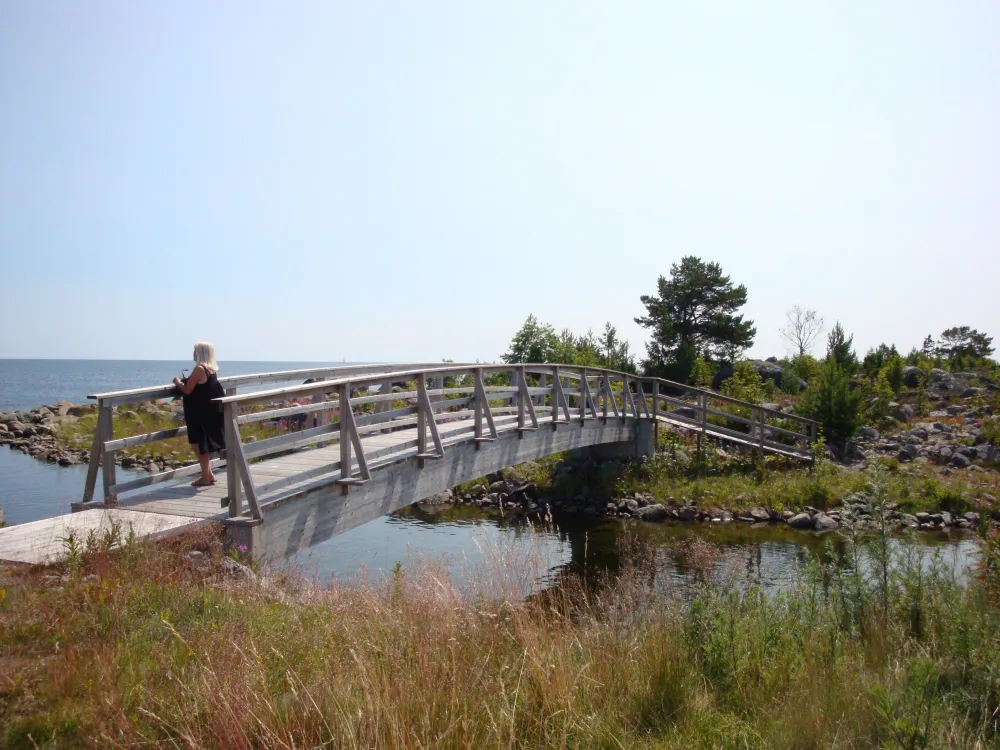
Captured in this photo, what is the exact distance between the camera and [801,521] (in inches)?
635

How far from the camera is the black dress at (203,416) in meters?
8.07

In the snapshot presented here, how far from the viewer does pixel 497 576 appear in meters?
5.15

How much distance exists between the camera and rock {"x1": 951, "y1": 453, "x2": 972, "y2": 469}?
19.0 meters

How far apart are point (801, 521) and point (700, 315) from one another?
26.8 m

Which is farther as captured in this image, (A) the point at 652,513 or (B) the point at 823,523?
(A) the point at 652,513

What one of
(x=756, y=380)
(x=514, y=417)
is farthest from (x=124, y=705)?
(x=756, y=380)

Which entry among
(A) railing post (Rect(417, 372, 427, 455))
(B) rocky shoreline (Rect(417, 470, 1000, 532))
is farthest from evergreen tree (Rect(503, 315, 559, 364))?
(A) railing post (Rect(417, 372, 427, 455))

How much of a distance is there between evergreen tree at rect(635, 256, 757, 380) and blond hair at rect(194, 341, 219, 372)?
111ft

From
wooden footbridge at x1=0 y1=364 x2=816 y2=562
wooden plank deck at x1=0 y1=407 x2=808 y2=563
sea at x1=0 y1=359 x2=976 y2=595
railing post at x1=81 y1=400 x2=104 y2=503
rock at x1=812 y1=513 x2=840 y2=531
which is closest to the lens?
wooden plank deck at x1=0 y1=407 x2=808 y2=563

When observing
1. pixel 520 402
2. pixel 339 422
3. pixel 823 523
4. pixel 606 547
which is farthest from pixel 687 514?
pixel 339 422

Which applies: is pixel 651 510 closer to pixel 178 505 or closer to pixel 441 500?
pixel 441 500

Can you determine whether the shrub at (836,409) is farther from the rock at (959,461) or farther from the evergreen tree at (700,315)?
the evergreen tree at (700,315)

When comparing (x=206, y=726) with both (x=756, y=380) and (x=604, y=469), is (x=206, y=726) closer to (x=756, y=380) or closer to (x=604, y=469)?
(x=604, y=469)

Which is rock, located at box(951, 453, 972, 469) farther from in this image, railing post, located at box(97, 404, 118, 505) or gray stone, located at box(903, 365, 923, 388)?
railing post, located at box(97, 404, 118, 505)
